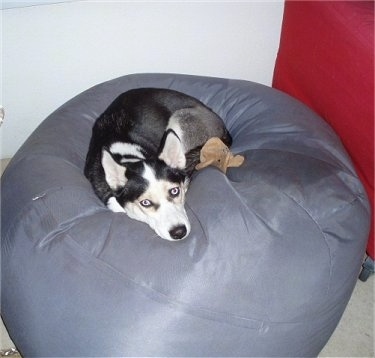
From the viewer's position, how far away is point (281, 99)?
301cm

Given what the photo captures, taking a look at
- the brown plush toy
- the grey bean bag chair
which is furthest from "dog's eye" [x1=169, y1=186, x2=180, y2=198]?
the brown plush toy

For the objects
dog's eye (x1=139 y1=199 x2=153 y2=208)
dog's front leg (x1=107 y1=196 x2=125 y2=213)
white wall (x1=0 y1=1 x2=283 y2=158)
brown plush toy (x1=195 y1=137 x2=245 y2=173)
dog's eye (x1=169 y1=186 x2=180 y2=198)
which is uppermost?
white wall (x1=0 y1=1 x2=283 y2=158)

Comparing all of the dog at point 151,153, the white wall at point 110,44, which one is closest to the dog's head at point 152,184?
the dog at point 151,153

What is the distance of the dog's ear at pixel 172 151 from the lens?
247 centimetres

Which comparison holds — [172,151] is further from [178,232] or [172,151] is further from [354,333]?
[354,333]

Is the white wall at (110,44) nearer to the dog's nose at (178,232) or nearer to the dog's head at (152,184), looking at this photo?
the dog's head at (152,184)

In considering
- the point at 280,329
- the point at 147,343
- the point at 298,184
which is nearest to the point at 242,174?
the point at 298,184

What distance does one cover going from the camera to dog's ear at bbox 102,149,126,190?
93.8 inches

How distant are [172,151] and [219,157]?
329 mm

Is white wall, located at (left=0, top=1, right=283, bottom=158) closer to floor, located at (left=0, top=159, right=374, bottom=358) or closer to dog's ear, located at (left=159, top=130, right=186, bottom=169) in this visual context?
dog's ear, located at (left=159, top=130, right=186, bottom=169)

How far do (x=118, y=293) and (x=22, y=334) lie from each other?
0.58 m

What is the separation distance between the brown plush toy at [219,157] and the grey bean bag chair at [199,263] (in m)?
0.11

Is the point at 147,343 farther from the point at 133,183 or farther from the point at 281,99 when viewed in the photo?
the point at 281,99

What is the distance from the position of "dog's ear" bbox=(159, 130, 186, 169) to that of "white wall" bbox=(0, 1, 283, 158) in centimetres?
135
